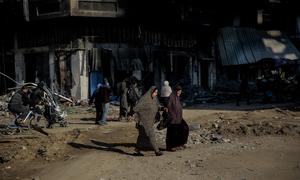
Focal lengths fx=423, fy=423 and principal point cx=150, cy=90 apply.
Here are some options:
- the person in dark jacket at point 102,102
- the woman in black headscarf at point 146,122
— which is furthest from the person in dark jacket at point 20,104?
the woman in black headscarf at point 146,122

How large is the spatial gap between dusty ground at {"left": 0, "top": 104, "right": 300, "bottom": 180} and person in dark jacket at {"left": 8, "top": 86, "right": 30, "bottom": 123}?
0.75 m

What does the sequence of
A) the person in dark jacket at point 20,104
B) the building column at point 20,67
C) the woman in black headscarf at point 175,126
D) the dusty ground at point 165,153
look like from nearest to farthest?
the dusty ground at point 165,153
the woman in black headscarf at point 175,126
the person in dark jacket at point 20,104
the building column at point 20,67

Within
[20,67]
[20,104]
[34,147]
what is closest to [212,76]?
[20,67]

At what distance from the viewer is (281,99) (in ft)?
65.5

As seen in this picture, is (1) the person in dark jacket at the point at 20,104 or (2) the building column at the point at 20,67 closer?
(1) the person in dark jacket at the point at 20,104

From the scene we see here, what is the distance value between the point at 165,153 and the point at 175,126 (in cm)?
63

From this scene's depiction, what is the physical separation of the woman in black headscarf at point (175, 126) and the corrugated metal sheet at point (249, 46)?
49.4 ft

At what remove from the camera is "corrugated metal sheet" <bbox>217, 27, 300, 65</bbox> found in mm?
23969

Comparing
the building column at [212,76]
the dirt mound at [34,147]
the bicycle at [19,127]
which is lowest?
the dirt mound at [34,147]

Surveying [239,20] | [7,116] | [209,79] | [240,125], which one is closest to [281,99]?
[209,79]

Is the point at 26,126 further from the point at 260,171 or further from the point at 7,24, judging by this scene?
the point at 7,24

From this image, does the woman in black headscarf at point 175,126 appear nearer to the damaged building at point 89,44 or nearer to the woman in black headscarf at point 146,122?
the woman in black headscarf at point 146,122

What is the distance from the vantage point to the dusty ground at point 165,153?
784 centimetres

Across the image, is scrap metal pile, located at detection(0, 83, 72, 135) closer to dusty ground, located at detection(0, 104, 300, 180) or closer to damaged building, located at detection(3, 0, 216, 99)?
dusty ground, located at detection(0, 104, 300, 180)
